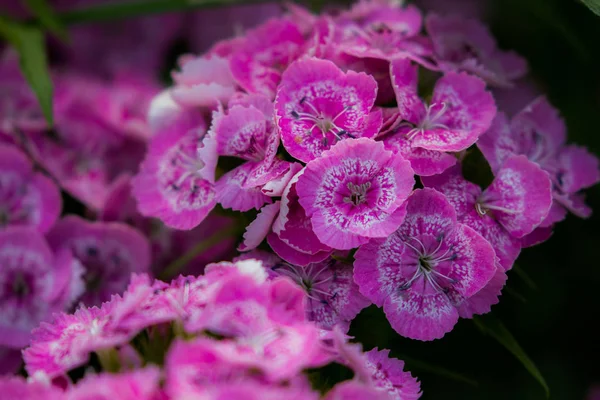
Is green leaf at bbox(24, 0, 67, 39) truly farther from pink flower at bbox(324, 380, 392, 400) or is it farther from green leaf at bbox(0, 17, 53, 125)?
pink flower at bbox(324, 380, 392, 400)

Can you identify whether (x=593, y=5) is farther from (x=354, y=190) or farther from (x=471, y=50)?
(x=354, y=190)

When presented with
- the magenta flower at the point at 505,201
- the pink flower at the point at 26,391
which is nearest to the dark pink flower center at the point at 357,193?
the magenta flower at the point at 505,201

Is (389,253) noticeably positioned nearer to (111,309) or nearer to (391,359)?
(391,359)

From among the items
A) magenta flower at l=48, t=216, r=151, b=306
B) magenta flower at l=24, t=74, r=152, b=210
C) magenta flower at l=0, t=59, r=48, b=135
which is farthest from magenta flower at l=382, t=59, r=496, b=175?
magenta flower at l=0, t=59, r=48, b=135

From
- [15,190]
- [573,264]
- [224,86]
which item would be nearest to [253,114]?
[224,86]

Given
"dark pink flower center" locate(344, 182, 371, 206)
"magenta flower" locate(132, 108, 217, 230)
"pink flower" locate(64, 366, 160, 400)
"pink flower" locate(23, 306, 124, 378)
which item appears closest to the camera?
"pink flower" locate(64, 366, 160, 400)

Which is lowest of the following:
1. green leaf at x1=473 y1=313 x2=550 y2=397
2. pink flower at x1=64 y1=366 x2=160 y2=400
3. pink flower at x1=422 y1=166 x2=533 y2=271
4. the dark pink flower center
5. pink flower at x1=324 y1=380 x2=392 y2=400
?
pink flower at x1=64 y1=366 x2=160 y2=400
